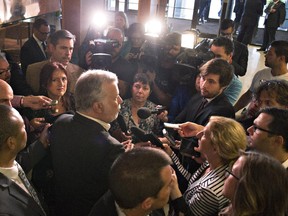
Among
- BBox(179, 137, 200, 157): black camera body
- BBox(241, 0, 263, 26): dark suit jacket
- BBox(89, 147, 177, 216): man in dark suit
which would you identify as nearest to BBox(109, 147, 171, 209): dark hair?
BBox(89, 147, 177, 216): man in dark suit

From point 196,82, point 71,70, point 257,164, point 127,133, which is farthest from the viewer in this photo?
point 71,70

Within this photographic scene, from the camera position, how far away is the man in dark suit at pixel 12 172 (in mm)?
1153

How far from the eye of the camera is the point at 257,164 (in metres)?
1.08

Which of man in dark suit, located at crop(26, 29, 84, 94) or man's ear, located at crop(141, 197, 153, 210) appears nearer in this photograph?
man's ear, located at crop(141, 197, 153, 210)

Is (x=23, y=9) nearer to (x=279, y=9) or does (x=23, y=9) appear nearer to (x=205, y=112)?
(x=205, y=112)

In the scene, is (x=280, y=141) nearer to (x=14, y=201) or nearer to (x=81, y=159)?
(x=81, y=159)

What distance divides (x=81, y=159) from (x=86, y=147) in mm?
62

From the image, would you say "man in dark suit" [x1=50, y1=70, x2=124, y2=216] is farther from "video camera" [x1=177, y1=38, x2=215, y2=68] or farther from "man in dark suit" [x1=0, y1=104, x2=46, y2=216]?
"video camera" [x1=177, y1=38, x2=215, y2=68]

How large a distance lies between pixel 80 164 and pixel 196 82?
57.5 inches

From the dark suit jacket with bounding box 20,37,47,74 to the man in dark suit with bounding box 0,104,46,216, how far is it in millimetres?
1906

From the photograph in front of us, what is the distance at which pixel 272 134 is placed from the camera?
61.6 inches

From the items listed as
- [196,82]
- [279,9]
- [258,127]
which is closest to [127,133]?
[196,82]

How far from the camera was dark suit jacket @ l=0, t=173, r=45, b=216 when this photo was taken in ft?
3.65

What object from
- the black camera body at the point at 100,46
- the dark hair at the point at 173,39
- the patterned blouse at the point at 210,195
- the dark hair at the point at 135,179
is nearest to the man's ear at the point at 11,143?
the dark hair at the point at 135,179
